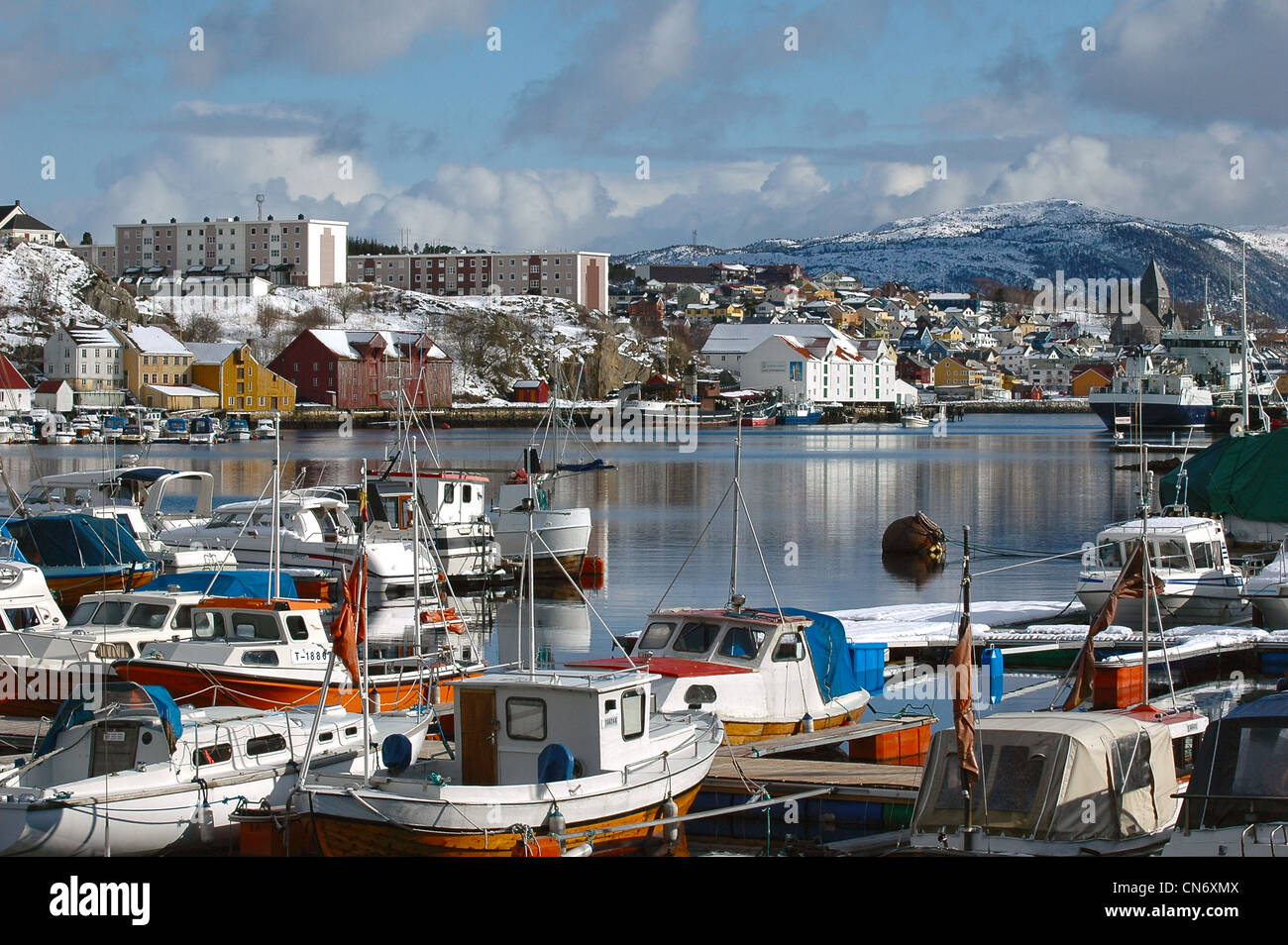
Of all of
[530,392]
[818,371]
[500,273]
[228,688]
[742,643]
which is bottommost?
[228,688]

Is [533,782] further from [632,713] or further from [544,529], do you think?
[544,529]

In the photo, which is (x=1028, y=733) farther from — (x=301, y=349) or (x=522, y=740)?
(x=301, y=349)

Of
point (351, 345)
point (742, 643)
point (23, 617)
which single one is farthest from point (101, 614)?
point (351, 345)

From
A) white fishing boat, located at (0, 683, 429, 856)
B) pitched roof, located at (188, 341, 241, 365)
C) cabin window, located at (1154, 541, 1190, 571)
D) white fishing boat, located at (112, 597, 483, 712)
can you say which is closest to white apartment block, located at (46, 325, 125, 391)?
pitched roof, located at (188, 341, 241, 365)

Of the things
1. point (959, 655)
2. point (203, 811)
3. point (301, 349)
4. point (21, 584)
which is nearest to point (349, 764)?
point (203, 811)

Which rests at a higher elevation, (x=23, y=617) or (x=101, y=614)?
(x=101, y=614)

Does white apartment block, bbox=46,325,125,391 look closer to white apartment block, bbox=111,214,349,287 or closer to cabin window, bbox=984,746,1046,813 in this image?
white apartment block, bbox=111,214,349,287

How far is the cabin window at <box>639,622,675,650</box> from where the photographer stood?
16297mm

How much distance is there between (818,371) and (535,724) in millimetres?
145665

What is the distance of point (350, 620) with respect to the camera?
38.8 feet

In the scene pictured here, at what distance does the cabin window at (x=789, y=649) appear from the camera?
1608 centimetres

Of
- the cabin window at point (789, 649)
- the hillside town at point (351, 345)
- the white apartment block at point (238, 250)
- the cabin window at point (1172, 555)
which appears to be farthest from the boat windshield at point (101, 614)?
the white apartment block at point (238, 250)

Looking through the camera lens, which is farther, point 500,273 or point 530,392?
point 500,273

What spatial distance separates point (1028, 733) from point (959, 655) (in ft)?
2.27
